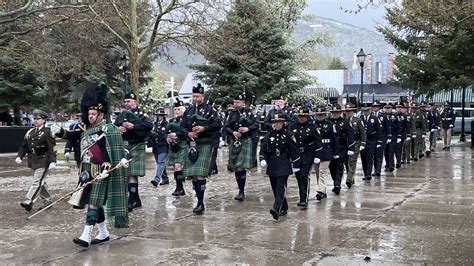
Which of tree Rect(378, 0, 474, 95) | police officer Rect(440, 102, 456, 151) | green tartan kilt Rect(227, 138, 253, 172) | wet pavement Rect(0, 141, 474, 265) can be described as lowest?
wet pavement Rect(0, 141, 474, 265)

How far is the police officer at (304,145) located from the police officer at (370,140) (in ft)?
13.0

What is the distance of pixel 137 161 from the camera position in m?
10.0

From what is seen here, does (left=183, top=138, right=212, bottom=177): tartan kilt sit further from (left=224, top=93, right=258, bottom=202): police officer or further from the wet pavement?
(left=224, top=93, right=258, bottom=202): police officer

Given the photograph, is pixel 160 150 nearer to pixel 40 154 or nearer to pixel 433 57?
pixel 40 154

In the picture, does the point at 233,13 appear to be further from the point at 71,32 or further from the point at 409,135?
the point at 409,135

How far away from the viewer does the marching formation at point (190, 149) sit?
7293mm

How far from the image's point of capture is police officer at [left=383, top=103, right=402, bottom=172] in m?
16.0

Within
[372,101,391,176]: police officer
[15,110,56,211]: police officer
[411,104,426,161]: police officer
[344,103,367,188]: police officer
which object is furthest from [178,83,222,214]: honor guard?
[411,104,426,161]: police officer

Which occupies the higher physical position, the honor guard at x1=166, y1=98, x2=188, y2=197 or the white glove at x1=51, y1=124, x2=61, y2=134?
the white glove at x1=51, y1=124, x2=61, y2=134

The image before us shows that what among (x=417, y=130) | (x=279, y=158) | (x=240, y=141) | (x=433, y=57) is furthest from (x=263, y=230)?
(x=433, y=57)

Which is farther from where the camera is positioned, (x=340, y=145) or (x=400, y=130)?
(x=400, y=130)

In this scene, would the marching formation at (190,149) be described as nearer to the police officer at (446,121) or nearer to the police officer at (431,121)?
the police officer at (431,121)

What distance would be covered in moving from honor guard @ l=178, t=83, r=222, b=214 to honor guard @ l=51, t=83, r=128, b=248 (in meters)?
2.15

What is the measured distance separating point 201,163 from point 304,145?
6.28 feet
